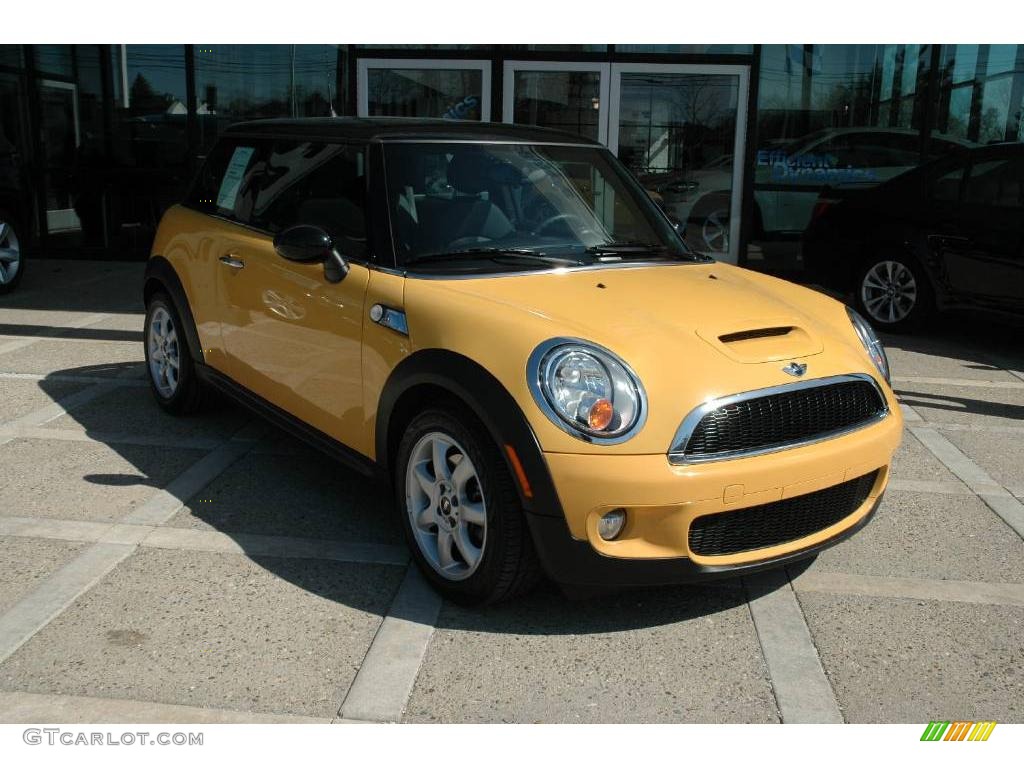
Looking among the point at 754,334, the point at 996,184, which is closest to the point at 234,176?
the point at 754,334

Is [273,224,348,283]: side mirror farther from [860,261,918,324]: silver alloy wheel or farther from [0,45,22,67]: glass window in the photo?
[0,45,22,67]: glass window

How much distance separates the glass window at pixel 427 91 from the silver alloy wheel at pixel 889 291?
4.98 meters

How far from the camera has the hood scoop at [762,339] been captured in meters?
3.40

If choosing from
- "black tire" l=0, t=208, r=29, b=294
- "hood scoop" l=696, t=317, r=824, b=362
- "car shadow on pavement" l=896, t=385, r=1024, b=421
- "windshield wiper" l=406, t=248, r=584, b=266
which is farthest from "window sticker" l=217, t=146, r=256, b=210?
"black tire" l=0, t=208, r=29, b=294

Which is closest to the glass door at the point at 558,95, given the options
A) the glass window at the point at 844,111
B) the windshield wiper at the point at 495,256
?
the glass window at the point at 844,111

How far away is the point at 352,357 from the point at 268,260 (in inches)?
32.5

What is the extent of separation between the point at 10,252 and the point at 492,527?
7.93 meters

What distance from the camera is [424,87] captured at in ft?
38.5

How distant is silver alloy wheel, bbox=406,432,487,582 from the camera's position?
3.40m

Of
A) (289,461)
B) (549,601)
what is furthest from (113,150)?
(549,601)

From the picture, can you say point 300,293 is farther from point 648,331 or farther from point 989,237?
point 989,237

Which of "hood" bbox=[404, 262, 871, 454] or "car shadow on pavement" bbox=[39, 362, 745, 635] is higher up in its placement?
"hood" bbox=[404, 262, 871, 454]

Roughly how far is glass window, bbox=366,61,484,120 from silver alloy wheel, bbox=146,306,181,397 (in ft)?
21.7

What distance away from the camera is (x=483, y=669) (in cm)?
315
